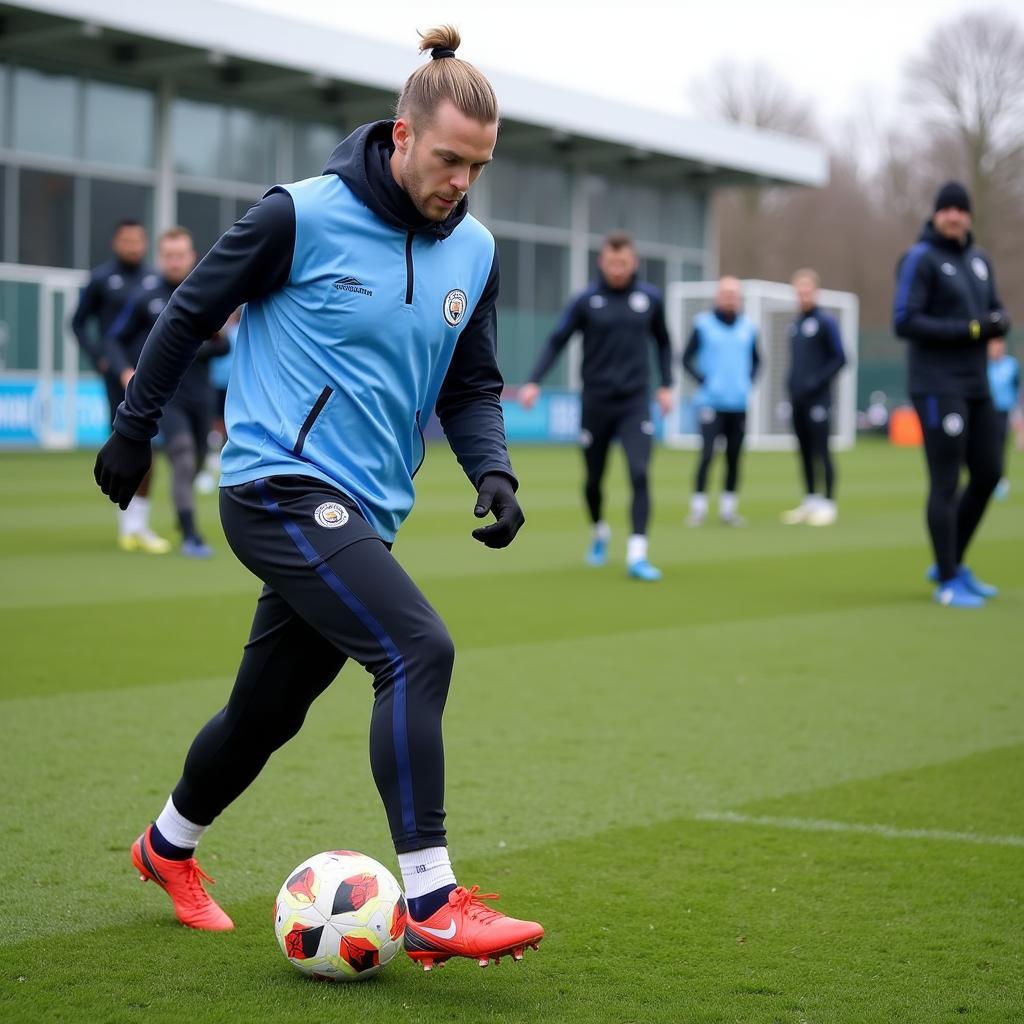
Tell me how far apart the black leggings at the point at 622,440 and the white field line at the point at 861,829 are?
615 cm

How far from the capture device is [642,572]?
36.0ft

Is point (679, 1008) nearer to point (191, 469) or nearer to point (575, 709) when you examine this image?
point (575, 709)

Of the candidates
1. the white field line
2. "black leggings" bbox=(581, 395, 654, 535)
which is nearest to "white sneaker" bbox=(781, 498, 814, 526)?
"black leggings" bbox=(581, 395, 654, 535)

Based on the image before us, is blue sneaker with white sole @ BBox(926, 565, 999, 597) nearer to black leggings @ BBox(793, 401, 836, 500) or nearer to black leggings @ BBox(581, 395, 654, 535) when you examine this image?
black leggings @ BBox(581, 395, 654, 535)

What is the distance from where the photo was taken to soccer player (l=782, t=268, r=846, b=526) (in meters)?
15.9

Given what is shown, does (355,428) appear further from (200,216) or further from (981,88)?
(981,88)

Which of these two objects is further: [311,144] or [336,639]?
[311,144]

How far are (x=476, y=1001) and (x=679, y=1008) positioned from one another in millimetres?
417

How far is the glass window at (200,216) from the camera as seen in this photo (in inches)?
1205

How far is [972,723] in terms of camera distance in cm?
631

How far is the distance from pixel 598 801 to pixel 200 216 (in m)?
27.4

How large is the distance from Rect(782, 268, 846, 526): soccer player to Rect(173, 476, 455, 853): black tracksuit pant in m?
12.5

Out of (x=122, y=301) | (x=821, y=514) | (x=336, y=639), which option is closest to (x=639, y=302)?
(x=122, y=301)

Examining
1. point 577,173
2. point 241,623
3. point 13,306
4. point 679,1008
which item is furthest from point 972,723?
point 577,173
